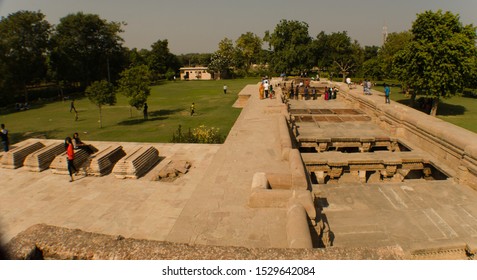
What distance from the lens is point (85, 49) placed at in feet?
171

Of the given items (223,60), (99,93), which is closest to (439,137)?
(99,93)

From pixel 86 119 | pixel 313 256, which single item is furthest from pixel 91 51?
pixel 313 256

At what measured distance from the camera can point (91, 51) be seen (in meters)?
52.7

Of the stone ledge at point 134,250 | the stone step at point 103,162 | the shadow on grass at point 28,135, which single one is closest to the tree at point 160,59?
the shadow on grass at point 28,135

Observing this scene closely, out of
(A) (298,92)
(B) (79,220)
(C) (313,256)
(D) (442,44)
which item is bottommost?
(B) (79,220)

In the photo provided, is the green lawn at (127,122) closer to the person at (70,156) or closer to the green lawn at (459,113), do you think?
the person at (70,156)

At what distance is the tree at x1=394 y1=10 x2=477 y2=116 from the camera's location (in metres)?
20.8

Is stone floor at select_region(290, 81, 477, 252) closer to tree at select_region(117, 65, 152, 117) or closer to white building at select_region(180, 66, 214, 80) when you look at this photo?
tree at select_region(117, 65, 152, 117)

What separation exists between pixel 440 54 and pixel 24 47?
4678 centimetres

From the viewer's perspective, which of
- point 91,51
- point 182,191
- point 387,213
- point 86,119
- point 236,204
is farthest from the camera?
point 91,51

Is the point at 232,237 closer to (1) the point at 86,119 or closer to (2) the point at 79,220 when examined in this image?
(2) the point at 79,220

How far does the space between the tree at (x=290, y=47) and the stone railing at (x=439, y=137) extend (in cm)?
4142

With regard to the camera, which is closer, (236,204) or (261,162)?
(236,204)

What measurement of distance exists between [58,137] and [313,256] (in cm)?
1973
